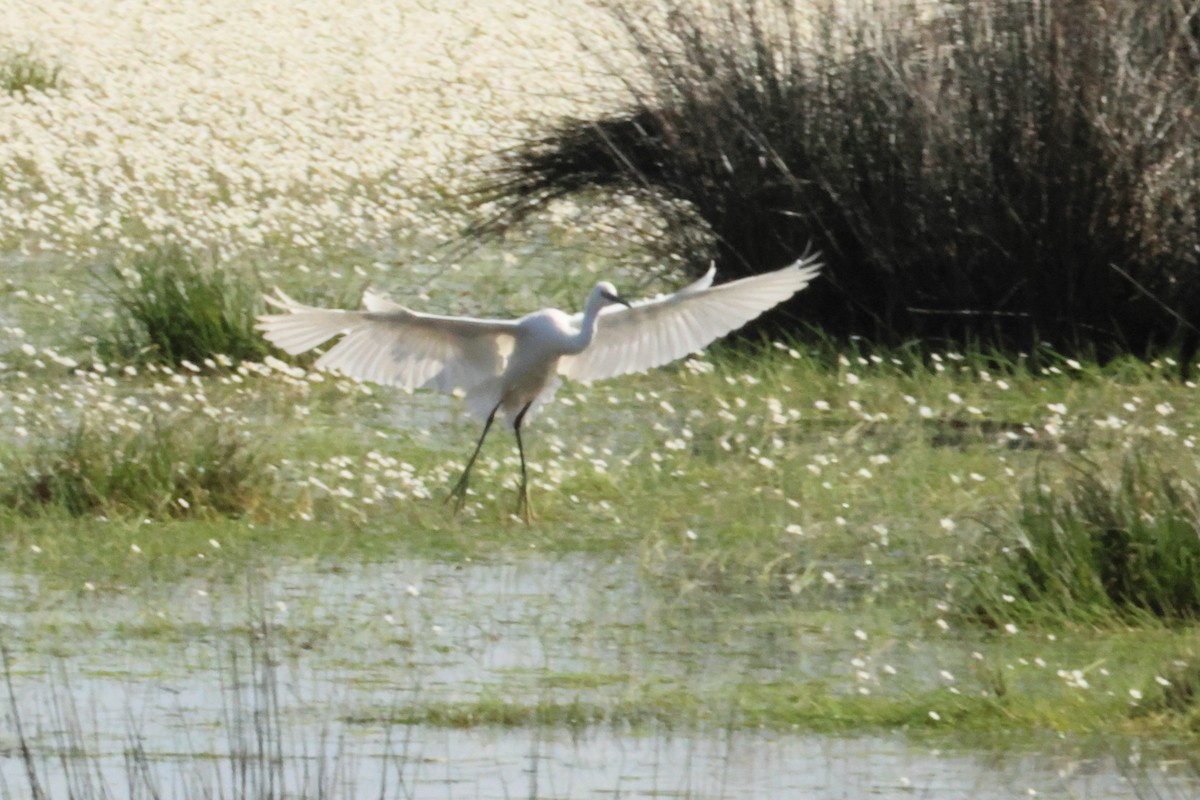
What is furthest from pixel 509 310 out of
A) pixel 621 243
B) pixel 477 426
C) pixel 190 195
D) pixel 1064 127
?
pixel 190 195

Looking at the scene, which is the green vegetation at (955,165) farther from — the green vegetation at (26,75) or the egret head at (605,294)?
the green vegetation at (26,75)

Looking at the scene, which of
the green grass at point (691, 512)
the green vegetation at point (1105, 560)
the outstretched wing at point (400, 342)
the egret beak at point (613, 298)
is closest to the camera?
the green grass at point (691, 512)

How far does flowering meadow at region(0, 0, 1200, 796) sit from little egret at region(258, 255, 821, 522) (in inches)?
11.4

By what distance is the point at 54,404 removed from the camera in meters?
9.74

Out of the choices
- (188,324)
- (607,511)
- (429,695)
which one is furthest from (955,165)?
(429,695)

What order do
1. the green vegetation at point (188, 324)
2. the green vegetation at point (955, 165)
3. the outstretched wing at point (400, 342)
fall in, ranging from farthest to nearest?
1. the green vegetation at point (188, 324)
2. the green vegetation at point (955, 165)
3. the outstretched wing at point (400, 342)

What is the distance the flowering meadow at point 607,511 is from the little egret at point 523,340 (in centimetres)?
29

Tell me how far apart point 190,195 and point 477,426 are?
605 centimetres

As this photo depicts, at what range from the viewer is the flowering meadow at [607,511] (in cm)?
597

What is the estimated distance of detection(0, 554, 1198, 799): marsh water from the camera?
5059mm

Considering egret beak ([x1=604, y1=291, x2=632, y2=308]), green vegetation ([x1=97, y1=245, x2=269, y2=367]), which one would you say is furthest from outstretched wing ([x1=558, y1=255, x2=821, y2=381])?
green vegetation ([x1=97, y1=245, x2=269, y2=367])

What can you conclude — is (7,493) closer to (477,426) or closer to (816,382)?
(477,426)

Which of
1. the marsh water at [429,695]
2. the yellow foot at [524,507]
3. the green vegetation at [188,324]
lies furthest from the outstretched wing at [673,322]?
the green vegetation at [188,324]

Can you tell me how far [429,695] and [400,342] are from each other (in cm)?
250
